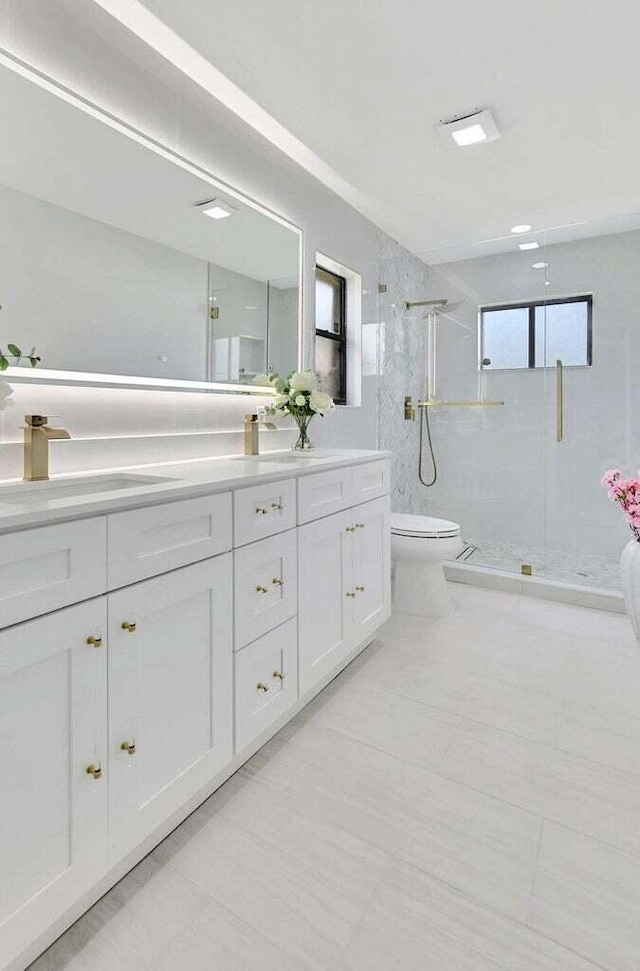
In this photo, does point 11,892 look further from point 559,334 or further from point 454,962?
point 559,334

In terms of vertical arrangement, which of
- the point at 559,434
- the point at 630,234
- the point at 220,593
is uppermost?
the point at 630,234

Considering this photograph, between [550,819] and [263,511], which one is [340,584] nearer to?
[263,511]

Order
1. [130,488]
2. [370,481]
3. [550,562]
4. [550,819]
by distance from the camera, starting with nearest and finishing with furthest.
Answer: [130,488] < [550,819] < [370,481] < [550,562]

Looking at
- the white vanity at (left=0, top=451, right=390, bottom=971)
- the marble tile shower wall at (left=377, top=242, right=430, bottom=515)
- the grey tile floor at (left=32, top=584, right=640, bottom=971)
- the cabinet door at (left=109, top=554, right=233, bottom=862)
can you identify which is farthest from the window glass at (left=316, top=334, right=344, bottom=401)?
the cabinet door at (left=109, top=554, right=233, bottom=862)

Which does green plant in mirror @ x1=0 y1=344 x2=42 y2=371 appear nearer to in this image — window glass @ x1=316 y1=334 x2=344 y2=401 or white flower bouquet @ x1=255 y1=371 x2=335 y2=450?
white flower bouquet @ x1=255 y1=371 x2=335 y2=450

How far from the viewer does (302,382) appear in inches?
90.9

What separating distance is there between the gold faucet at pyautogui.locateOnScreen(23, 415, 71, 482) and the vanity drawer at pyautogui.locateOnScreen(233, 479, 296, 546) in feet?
1.72

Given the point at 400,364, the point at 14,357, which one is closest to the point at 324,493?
the point at 14,357


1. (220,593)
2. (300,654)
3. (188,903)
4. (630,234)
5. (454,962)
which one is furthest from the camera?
(630,234)

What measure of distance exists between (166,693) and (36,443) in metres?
0.77

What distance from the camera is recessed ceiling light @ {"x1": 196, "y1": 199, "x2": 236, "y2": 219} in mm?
2029

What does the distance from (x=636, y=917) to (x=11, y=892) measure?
129 cm

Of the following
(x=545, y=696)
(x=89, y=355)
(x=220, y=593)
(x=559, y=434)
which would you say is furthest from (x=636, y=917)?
(x=559, y=434)

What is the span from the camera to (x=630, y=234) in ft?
11.3
